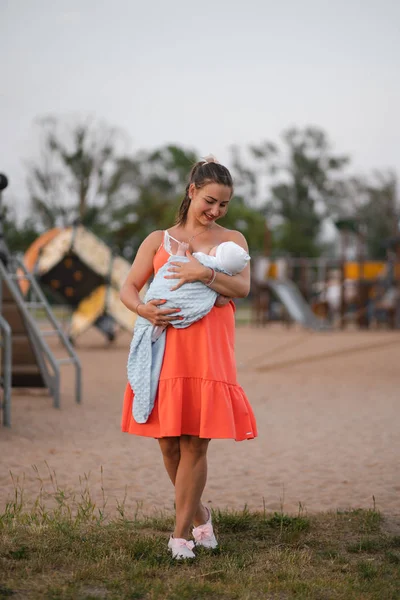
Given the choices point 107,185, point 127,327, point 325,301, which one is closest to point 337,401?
point 127,327

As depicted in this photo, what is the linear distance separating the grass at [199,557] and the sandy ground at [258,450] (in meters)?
0.39

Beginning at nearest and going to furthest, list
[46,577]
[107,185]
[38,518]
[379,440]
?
[46,577] → [38,518] → [379,440] → [107,185]

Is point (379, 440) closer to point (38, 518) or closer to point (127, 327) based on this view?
point (38, 518)

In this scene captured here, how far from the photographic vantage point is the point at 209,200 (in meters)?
3.78

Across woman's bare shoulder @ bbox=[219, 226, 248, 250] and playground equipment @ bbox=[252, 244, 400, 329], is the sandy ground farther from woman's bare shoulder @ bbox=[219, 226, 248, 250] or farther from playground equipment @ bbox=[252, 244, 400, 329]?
playground equipment @ bbox=[252, 244, 400, 329]

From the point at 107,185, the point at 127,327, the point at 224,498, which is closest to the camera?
the point at 224,498

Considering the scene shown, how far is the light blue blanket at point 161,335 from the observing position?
3.68m

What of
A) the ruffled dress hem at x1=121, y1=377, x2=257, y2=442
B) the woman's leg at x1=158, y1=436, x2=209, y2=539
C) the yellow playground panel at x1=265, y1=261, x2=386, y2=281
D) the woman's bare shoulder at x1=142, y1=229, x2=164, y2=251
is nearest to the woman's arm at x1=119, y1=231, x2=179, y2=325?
the woman's bare shoulder at x1=142, y1=229, x2=164, y2=251

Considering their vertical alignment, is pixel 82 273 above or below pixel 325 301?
above

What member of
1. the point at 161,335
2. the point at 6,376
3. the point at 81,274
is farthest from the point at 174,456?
the point at 81,274

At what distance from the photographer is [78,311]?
742 inches

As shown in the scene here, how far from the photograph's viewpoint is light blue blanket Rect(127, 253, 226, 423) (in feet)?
12.1

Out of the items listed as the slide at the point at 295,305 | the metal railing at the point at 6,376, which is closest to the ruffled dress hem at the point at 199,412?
the metal railing at the point at 6,376

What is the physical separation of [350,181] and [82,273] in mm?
53339
